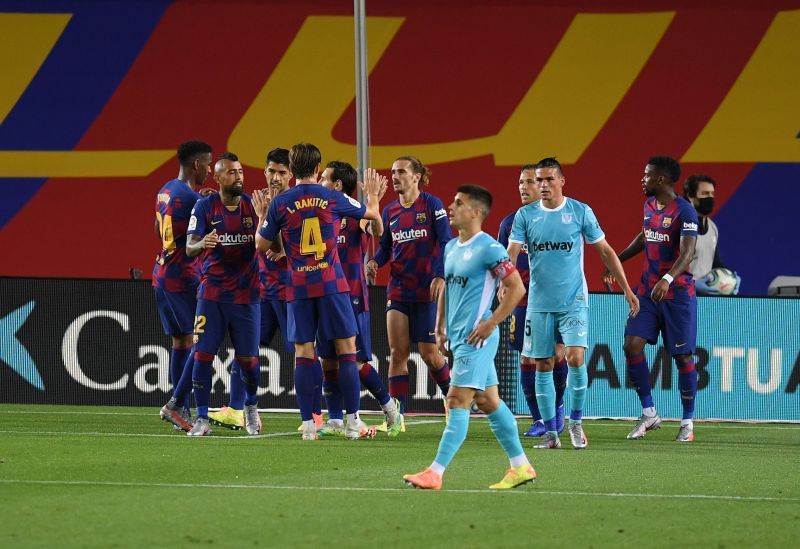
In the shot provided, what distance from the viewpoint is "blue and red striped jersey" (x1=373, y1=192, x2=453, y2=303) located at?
449 inches

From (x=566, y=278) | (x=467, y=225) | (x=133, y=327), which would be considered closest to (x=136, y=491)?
(x=467, y=225)

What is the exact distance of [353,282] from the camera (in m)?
11.7

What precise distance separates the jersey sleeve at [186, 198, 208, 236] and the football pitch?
5.11ft

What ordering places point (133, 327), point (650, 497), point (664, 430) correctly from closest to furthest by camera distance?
point (650, 497) → point (664, 430) → point (133, 327)

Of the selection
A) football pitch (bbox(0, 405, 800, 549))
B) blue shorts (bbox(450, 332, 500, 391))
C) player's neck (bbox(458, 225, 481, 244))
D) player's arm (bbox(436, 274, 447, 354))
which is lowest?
football pitch (bbox(0, 405, 800, 549))

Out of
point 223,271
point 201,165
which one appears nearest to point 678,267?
point 223,271

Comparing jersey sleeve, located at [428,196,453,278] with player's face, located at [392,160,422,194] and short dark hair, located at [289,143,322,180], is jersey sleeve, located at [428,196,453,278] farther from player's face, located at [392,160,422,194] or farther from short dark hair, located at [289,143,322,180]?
short dark hair, located at [289,143,322,180]

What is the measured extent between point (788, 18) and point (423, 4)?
5366mm

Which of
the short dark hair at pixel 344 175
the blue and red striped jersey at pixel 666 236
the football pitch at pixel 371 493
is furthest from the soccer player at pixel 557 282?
the short dark hair at pixel 344 175

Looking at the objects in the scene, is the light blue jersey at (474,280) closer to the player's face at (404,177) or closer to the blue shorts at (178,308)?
the player's face at (404,177)

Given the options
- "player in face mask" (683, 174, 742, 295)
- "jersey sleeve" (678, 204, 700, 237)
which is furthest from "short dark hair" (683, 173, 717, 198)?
"jersey sleeve" (678, 204, 700, 237)

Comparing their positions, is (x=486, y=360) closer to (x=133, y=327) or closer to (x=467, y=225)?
(x=467, y=225)

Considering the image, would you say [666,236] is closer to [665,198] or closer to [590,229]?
[665,198]

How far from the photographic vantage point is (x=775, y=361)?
13656 millimetres
